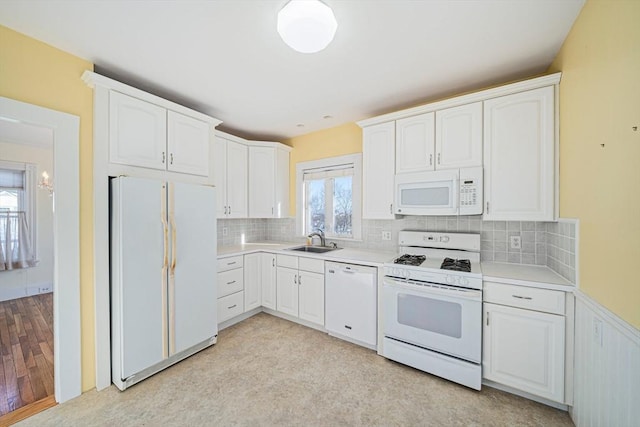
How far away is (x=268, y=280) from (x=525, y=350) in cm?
264

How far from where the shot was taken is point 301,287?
117 inches

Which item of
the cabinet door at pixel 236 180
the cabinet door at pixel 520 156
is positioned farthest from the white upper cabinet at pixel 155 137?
the cabinet door at pixel 520 156

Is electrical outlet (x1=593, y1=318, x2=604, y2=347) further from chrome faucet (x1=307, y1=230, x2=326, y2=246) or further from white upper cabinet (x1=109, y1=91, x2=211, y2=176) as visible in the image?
white upper cabinet (x1=109, y1=91, x2=211, y2=176)

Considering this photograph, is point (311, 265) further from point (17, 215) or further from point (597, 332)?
point (17, 215)

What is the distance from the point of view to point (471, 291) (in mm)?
1929

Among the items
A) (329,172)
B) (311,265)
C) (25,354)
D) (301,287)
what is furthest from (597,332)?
(25,354)

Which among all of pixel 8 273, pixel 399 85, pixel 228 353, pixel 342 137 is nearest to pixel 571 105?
pixel 399 85

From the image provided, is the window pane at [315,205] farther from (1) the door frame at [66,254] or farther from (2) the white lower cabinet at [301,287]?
(1) the door frame at [66,254]

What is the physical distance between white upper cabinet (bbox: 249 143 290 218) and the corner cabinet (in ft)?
0.33

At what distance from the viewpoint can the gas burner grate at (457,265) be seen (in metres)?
2.07

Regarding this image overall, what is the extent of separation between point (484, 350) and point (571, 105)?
1879 millimetres

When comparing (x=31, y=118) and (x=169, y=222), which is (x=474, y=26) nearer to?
(x=169, y=222)

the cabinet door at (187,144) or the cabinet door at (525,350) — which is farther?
the cabinet door at (187,144)

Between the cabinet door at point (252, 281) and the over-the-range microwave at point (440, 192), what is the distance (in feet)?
6.25
